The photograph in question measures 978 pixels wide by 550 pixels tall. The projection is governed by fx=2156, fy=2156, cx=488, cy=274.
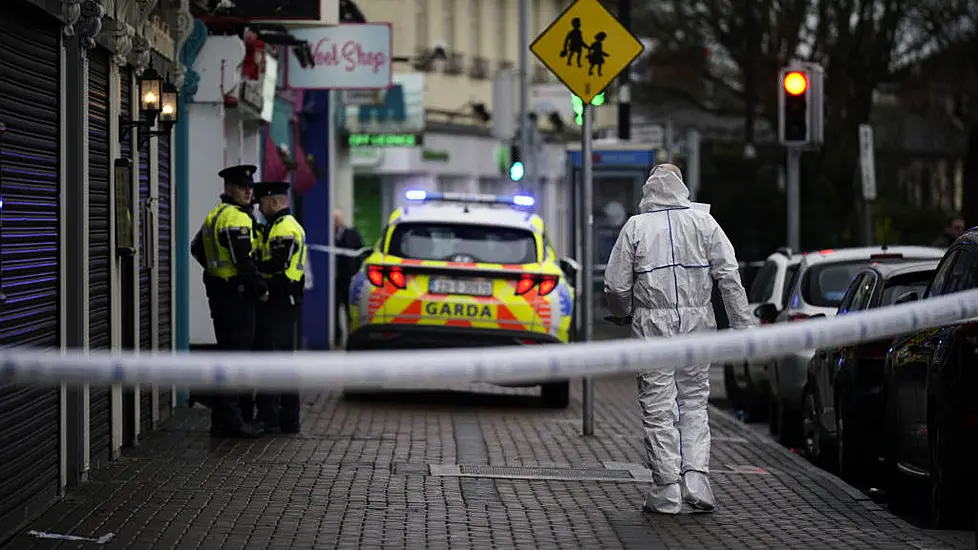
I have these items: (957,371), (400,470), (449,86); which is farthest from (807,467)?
(449,86)

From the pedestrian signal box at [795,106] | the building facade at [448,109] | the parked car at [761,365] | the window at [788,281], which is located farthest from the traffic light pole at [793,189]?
the building facade at [448,109]

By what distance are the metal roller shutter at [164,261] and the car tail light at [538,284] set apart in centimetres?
327

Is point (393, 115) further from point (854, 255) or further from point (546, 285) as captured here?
point (854, 255)

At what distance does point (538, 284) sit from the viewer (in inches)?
733

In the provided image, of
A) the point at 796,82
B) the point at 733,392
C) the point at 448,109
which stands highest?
the point at 448,109

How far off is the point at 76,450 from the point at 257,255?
4074 mm

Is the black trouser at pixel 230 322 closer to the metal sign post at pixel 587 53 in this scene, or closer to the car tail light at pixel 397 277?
the metal sign post at pixel 587 53

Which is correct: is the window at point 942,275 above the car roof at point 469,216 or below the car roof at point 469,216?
below

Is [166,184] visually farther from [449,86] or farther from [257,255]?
[449,86]

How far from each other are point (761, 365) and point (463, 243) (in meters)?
2.80

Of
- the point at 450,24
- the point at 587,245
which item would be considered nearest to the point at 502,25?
the point at 450,24

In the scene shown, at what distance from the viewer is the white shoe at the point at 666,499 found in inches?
430

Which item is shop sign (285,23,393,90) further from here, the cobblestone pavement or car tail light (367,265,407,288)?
the cobblestone pavement

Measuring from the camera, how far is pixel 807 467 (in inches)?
549
